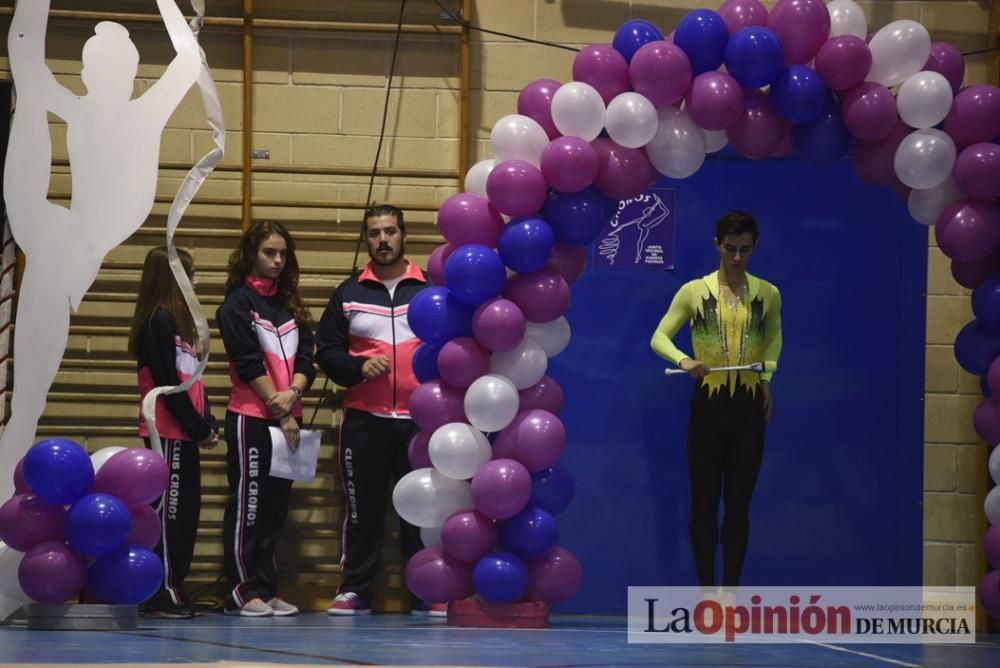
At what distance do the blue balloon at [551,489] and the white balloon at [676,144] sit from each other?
1055mm

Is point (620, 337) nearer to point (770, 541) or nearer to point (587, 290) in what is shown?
point (587, 290)

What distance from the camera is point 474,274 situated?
4617 millimetres

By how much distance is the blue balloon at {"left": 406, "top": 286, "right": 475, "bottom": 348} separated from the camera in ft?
15.5

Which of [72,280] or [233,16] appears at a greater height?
[233,16]

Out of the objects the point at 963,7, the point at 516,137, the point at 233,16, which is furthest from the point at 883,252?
the point at 233,16

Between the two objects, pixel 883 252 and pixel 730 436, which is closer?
pixel 730 436

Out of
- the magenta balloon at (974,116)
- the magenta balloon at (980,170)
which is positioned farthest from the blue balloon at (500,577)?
the magenta balloon at (974,116)

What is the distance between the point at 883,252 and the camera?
5918mm

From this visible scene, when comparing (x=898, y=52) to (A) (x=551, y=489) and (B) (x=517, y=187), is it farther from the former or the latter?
(A) (x=551, y=489)

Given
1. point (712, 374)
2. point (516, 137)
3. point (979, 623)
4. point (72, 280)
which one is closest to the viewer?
point (72, 280)

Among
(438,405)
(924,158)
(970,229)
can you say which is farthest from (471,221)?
(970,229)

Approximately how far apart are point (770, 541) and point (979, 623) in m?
0.85

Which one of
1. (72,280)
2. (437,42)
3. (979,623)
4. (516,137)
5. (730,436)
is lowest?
(979,623)

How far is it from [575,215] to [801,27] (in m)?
0.94
